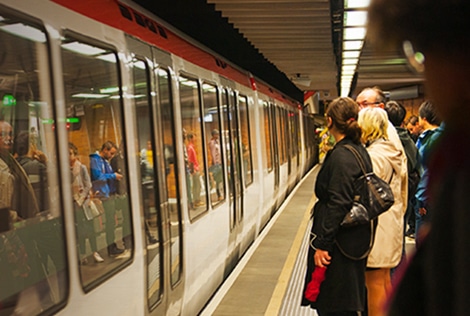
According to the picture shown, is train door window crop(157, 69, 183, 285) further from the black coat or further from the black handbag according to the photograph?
the black handbag

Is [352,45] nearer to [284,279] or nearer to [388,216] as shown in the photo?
[284,279]

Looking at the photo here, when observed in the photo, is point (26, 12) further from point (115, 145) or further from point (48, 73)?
point (115, 145)

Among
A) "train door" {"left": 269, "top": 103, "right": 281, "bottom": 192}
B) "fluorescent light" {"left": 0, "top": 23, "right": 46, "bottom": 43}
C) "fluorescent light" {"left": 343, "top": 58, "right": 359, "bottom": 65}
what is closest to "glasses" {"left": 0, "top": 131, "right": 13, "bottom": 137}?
"fluorescent light" {"left": 0, "top": 23, "right": 46, "bottom": 43}

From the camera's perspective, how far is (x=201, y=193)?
4.65m

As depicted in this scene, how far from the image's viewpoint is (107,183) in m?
2.82

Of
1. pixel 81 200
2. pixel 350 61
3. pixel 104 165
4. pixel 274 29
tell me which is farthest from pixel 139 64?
pixel 350 61

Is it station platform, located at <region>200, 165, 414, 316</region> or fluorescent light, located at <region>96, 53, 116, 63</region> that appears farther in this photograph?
station platform, located at <region>200, 165, 414, 316</region>

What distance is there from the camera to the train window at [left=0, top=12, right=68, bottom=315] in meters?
1.99

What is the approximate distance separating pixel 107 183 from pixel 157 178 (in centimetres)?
66

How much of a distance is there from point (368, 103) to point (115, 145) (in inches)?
79.1

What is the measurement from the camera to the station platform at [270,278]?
465 centimetres

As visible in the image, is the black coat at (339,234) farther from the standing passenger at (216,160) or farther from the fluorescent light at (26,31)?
the standing passenger at (216,160)

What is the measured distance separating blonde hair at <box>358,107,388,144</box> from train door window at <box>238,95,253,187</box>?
3.30m

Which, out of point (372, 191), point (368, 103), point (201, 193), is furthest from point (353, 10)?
point (372, 191)
